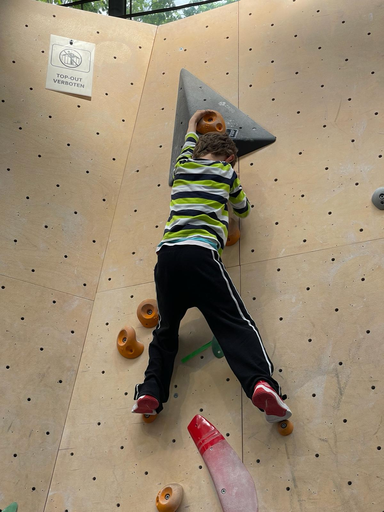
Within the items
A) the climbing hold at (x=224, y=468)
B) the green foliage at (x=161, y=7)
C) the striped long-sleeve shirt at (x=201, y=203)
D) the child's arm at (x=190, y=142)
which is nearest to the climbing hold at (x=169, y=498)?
the climbing hold at (x=224, y=468)

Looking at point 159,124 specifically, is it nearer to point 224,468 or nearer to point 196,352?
point 196,352

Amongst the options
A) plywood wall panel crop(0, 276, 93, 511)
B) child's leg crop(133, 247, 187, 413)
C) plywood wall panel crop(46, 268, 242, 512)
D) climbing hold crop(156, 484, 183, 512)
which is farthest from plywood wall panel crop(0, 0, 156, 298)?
climbing hold crop(156, 484, 183, 512)

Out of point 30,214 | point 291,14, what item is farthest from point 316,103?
point 30,214

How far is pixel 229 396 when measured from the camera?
8.12 ft

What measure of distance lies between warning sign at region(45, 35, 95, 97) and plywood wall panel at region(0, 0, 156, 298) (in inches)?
1.7

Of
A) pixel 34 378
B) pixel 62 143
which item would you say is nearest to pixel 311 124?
pixel 62 143

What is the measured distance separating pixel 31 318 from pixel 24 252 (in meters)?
0.40

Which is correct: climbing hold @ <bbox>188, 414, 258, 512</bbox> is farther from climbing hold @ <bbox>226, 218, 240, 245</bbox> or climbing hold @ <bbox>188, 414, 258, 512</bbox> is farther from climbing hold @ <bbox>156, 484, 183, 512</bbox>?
climbing hold @ <bbox>226, 218, 240, 245</bbox>

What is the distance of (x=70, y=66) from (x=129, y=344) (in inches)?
79.5

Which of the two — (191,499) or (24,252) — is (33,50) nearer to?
(24,252)

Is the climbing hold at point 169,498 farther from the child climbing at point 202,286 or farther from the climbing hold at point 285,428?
the climbing hold at point 285,428

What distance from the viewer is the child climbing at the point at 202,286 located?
7.47 ft

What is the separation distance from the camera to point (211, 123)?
2934 mm

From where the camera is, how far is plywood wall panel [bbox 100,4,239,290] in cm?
309
